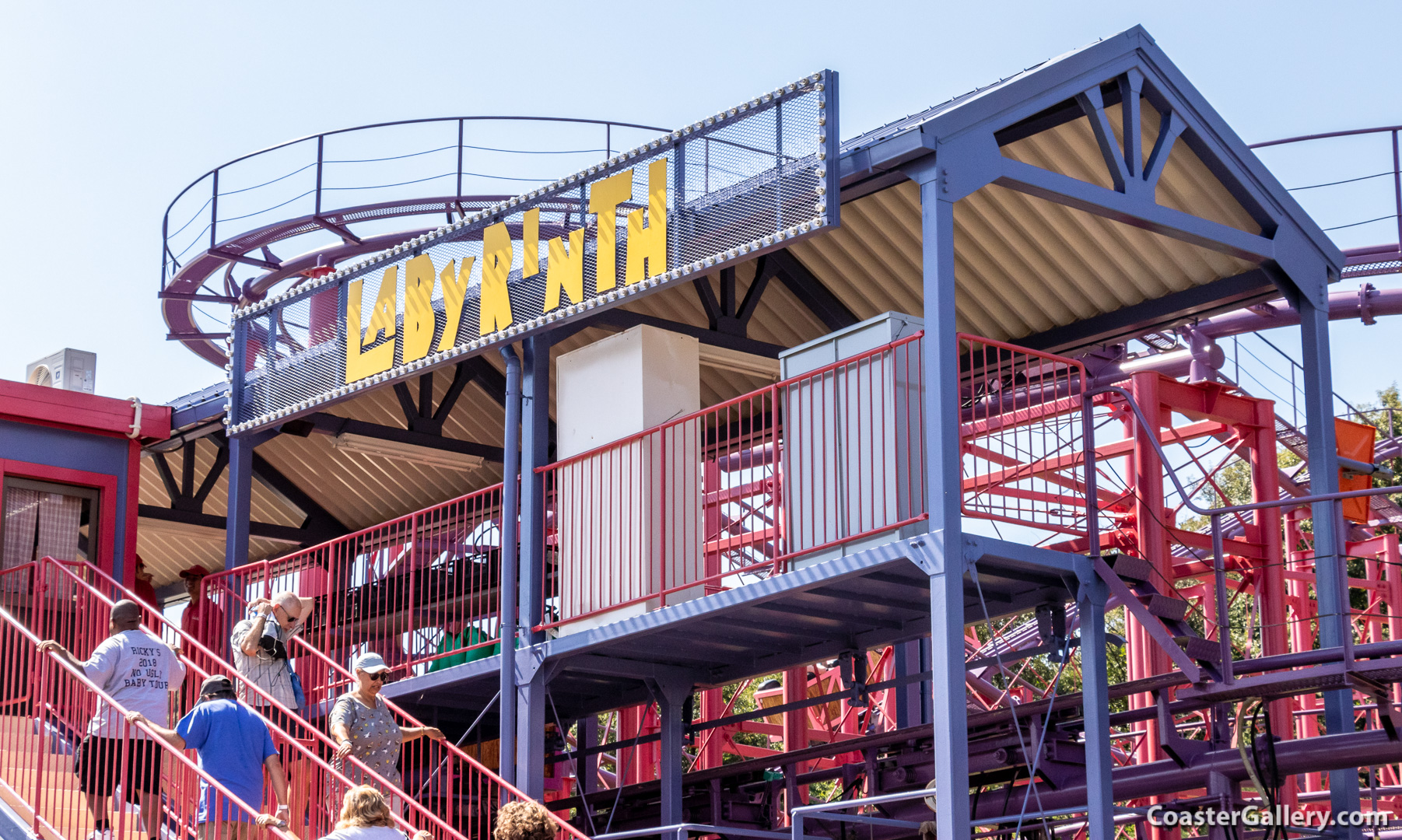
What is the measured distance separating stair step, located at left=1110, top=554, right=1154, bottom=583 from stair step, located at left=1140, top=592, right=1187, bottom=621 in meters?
0.18

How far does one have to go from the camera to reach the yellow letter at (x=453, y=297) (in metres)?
15.5

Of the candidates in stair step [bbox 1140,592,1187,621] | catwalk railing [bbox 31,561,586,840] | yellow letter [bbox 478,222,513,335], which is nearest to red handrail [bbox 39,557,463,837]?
catwalk railing [bbox 31,561,586,840]

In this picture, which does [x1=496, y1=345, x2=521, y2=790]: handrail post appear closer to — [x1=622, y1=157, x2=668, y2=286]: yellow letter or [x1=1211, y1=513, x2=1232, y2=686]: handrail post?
[x1=622, y1=157, x2=668, y2=286]: yellow letter

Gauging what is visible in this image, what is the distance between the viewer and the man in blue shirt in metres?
10.6

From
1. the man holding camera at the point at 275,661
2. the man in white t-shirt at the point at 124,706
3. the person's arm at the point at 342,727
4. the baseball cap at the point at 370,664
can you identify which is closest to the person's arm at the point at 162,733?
the man in white t-shirt at the point at 124,706

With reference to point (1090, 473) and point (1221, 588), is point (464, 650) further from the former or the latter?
point (1221, 588)

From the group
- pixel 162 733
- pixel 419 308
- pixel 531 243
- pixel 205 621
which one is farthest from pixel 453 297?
pixel 162 733

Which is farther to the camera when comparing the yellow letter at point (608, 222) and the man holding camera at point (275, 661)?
the yellow letter at point (608, 222)

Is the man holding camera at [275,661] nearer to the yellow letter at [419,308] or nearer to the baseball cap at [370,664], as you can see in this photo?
the baseball cap at [370,664]

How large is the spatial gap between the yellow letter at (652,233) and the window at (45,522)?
7.64m

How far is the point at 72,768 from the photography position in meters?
14.0

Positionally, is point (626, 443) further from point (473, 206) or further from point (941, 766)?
point (473, 206)

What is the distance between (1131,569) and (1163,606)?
0.36 m

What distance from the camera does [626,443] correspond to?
1448 centimetres
